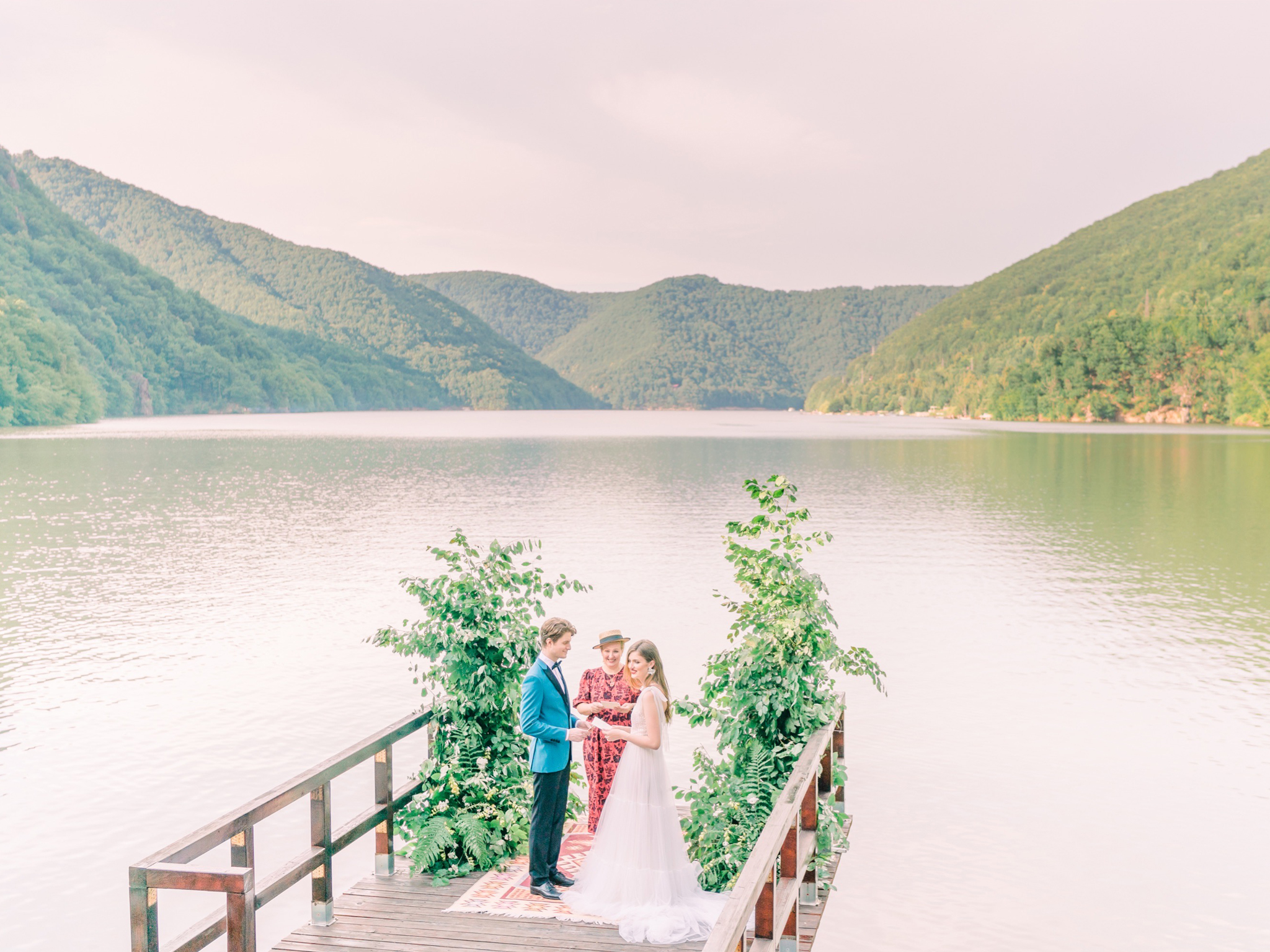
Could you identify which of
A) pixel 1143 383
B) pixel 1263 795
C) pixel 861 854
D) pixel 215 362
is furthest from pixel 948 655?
pixel 215 362

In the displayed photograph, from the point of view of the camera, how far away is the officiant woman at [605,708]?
6.77m

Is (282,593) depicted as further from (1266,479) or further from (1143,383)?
(1143,383)

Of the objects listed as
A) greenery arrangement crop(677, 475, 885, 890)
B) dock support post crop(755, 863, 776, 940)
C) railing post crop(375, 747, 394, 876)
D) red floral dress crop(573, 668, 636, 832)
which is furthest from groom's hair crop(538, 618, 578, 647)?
dock support post crop(755, 863, 776, 940)

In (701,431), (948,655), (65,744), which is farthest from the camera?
(701,431)

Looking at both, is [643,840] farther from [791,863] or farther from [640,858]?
[791,863]

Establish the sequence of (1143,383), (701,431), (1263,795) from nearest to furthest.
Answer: (1263,795), (701,431), (1143,383)

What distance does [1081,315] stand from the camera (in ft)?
583

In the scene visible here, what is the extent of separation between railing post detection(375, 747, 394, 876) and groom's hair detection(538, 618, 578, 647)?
1.43 m

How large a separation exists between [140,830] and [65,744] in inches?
112

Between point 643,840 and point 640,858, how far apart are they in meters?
0.11

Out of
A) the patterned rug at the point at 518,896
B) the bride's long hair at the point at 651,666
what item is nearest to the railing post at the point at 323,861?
the patterned rug at the point at 518,896

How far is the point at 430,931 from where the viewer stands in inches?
243

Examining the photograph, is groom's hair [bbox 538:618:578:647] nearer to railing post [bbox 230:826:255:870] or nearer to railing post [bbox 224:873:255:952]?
railing post [bbox 230:826:255:870]

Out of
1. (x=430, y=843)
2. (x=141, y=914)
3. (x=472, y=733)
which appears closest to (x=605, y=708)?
(x=472, y=733)
